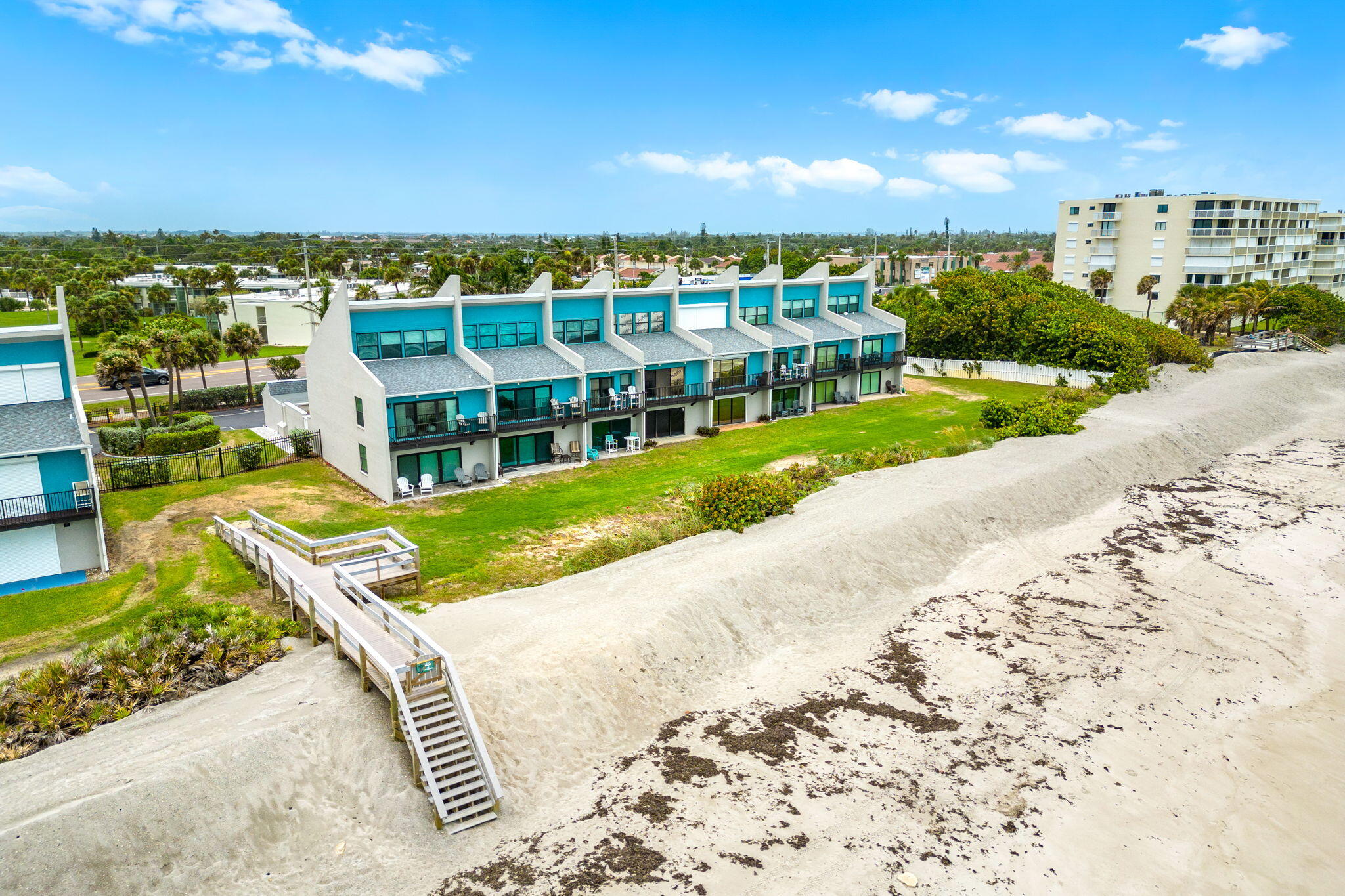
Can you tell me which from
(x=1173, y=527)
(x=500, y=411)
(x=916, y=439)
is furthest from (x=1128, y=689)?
(x=500, y=411)

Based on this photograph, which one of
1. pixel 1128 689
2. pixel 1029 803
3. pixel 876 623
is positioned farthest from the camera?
pixel 876 623

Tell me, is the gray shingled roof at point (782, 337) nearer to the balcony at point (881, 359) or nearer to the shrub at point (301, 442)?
the balcony at point (881, 359)

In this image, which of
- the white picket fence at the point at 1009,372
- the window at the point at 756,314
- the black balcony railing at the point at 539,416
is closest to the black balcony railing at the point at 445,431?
the black balcony railing at the point at 539,416

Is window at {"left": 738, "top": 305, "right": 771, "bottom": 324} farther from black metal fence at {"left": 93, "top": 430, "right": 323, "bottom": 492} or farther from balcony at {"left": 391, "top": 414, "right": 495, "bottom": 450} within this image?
black metal fence at {"left": 93, "top": 430, "right": 323, "bottom": 492}

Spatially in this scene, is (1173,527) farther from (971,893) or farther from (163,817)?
(163,817)

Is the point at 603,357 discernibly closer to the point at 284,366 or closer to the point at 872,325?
the point at 872,325

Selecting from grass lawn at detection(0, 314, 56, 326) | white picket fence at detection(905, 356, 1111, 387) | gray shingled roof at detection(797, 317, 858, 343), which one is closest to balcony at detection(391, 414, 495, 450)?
gray shingled roof at detection(797, 317, 858, 343)

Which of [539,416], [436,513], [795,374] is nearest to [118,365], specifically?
[436,513]
